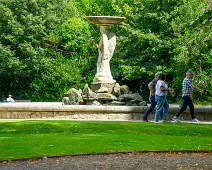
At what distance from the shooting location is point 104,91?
77.7 ft

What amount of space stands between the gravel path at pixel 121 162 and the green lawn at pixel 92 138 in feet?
1.77

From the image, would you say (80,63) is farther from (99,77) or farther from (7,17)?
(99,77)

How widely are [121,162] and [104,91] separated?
43.2 feet

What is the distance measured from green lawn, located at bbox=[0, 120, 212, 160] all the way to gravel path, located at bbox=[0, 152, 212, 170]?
540mm

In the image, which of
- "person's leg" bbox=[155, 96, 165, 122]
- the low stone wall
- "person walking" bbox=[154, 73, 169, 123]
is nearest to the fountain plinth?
the low stone wall

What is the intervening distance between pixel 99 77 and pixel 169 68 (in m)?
14.9

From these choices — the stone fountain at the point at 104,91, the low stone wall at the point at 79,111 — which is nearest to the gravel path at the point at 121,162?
the low stone wall at the point at 79,111

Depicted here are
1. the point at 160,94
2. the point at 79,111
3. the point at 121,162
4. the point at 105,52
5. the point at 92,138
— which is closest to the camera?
the point at 121,162

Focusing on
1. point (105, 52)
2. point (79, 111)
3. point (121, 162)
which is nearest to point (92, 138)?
point (121, 162)

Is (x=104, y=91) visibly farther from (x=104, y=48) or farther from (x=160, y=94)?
(x=160, y=94)

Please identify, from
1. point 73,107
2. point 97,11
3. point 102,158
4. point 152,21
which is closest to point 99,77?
point 73,107

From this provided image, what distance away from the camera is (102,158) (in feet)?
36.0

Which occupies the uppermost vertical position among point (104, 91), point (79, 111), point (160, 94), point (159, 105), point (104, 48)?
point (104, 48)

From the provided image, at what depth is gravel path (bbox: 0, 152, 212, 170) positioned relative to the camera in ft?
32.7
